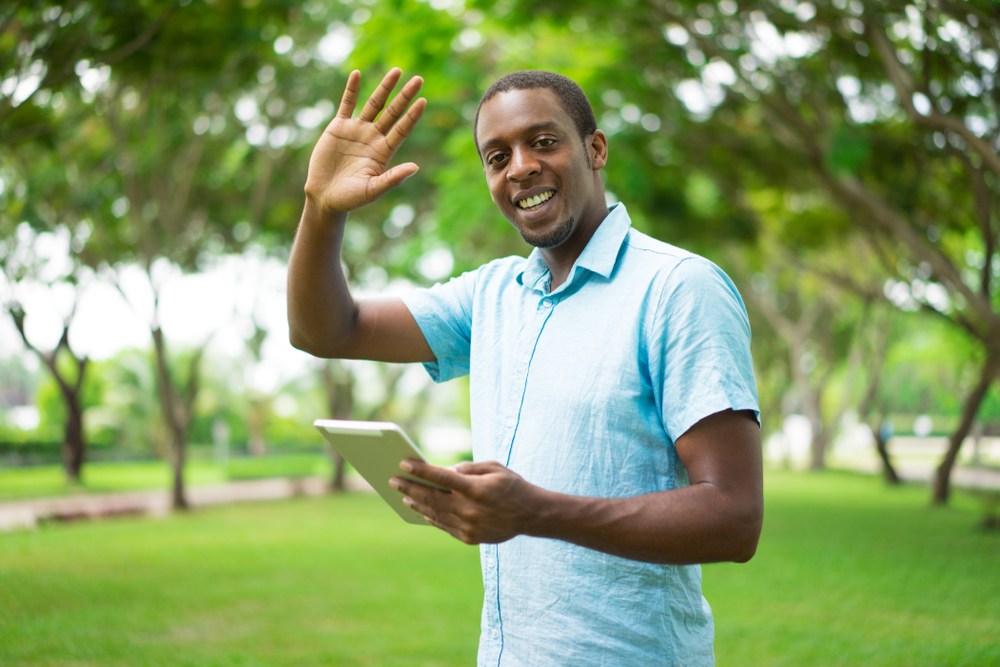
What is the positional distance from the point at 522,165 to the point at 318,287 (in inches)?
20.3

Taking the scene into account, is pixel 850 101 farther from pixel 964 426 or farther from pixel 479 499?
pixel 479 499

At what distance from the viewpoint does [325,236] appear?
2.22m

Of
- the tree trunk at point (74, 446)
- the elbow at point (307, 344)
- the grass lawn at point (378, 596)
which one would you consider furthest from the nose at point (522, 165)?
the tree trunk at point (74, 446)

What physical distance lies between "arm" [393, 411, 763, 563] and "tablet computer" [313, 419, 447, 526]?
0.14ft

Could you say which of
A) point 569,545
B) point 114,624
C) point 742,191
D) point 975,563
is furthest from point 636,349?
point 742,191

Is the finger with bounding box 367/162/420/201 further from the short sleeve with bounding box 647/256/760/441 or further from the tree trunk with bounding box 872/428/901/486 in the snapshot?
the tree trunk with bounding box 872/428/901/486

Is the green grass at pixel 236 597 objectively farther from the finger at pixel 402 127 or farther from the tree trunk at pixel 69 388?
the tree trunk at pixel 69 388

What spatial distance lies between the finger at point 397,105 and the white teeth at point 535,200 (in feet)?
1.22

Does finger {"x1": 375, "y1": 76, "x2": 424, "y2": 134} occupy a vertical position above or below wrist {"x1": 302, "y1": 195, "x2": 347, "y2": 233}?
above

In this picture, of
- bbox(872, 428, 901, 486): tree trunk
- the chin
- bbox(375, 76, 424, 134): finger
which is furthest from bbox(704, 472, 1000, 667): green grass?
bbox(872, 428, 901, 486): tree trunk

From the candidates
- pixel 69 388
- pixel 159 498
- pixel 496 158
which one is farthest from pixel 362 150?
pixel 69 388

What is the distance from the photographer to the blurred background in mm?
10156

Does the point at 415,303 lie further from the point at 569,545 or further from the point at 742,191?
the point at 742,191

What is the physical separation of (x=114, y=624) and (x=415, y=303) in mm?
6773
